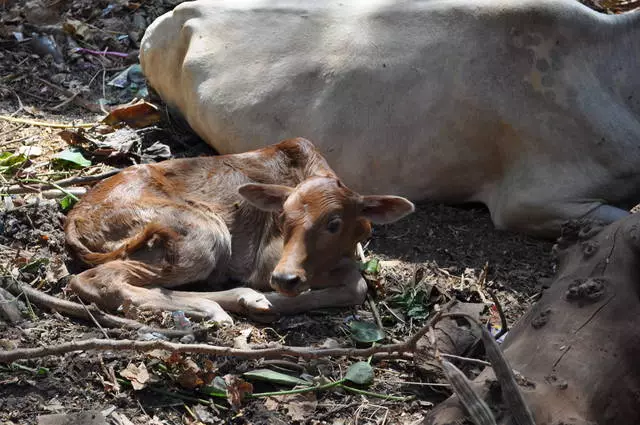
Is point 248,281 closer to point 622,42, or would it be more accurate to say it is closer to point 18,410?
point 18,410

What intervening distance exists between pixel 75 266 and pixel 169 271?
0.57 meters

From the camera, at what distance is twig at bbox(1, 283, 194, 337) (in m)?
4.87

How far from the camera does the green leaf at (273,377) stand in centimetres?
446

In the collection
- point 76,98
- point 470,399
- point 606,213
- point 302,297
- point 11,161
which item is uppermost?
point 470,399

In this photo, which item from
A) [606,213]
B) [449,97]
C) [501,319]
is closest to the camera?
[501,319]

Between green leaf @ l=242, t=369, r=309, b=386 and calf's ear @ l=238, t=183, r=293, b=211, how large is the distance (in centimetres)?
113

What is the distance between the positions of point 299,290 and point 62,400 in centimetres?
131

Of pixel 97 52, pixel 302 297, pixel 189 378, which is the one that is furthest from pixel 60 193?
pixel 97 52

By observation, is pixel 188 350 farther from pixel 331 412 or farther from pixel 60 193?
pixel 60 193

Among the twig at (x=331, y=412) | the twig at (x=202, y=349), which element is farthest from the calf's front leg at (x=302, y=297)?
the twig at (x=331, y=412)

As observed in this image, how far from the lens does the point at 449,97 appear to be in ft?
20.5

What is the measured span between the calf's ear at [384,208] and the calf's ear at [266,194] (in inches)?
16.8

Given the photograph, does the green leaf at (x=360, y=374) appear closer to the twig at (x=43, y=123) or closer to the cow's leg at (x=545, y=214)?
the cow's leg at (x=545, y=214)

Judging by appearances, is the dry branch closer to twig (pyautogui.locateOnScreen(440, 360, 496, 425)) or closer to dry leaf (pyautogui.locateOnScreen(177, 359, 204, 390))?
dry leaf (pyautogui.locateOnScreen(177, 359, 204, 390))
